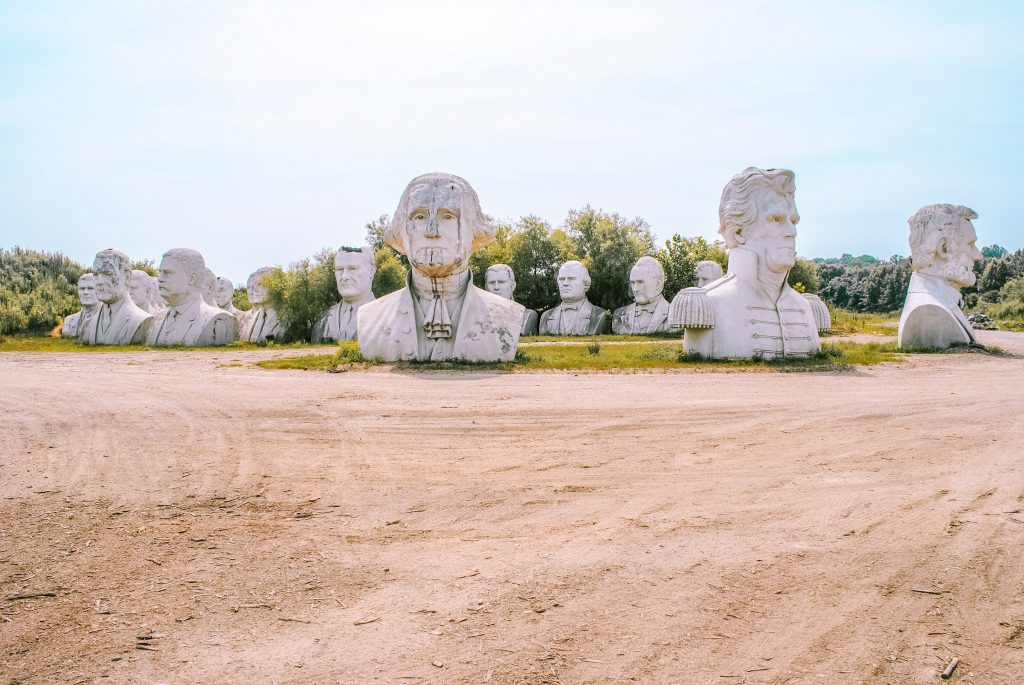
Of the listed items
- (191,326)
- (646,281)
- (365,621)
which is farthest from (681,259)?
(365,621)

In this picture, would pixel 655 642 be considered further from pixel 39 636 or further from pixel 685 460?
pixel 685 460

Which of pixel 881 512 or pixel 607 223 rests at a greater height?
pixel 607 223

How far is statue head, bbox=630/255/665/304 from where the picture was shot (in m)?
21.8

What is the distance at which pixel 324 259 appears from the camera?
21547mm

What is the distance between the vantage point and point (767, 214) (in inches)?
455

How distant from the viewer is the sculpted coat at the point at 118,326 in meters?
18.5

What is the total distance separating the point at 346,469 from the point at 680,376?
5730 millimetres

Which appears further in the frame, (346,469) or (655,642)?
(346,469)

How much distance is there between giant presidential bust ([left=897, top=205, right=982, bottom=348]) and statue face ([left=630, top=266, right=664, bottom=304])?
332 inches

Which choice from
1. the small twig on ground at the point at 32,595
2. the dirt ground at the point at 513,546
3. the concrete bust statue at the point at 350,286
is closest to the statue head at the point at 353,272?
the concrete bust statue at the point at 350,286

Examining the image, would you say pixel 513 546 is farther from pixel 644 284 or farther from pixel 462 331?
pixel 644 284

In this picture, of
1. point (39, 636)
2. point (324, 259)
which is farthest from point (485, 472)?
point (324, 259)

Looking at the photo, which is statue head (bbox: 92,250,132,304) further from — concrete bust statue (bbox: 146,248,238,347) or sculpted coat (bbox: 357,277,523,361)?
sculpted coat (bbox: 357,277,523,361)

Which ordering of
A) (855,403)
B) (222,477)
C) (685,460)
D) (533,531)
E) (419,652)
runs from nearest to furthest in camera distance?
(419,652) → (533,531) → (222,477) → (685,460) → (855,403)
